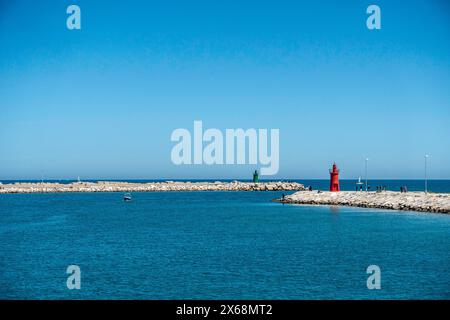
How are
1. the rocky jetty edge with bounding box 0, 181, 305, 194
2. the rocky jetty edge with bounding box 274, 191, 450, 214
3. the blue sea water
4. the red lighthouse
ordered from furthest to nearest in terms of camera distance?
the rocky jetty edge with bounding box 0, 181, 305, 194, the red lighthouse, the rocky jetty edge with bounding box 274, 191, 450, 214, the blue sea water

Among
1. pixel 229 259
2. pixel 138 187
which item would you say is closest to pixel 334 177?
pixel 229 259

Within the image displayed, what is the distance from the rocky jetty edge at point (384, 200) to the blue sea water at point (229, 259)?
9.89m

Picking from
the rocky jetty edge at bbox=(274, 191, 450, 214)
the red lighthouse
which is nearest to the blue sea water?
the rocky jetty edge at bbox=(274, 191, 450, 214)

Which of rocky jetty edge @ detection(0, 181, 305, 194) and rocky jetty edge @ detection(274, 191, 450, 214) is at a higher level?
rocky jetty edge @ detection(274, 191, 450, 214)

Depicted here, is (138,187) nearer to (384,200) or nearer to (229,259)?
(384,200)

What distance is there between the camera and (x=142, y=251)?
33719 mm

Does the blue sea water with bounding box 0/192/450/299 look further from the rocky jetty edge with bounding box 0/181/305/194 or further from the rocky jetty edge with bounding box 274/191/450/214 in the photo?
the rocky jetty edge with bounding box 0/181/305/194

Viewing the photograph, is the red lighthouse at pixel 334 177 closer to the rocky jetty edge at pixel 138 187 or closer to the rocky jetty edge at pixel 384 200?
the rocky jetty edge at pixel 384 200

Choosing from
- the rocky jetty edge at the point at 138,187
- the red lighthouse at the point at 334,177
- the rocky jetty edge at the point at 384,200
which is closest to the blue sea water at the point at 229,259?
the rocky jetty edge at the point at 384,200

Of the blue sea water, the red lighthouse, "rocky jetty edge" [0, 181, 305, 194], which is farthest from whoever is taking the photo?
"rocky jetty edge" [0, 181, 305, 194]

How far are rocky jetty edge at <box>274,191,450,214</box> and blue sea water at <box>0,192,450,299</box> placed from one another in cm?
989

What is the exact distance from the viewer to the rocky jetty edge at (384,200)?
60969 millimetres

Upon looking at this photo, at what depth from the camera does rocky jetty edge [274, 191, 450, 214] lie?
6097 cm

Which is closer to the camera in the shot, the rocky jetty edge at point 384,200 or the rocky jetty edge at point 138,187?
the rocky jetty edge at point 384,200
